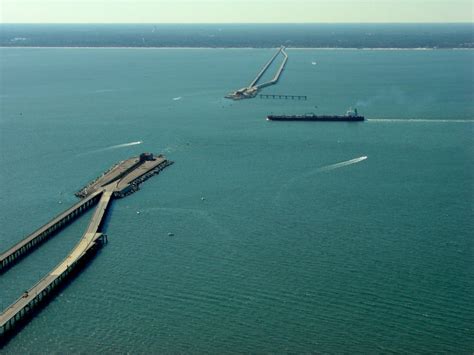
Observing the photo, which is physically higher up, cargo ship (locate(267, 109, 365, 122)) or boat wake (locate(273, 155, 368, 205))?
cargo ship (locate(267, 109, 365, 122))

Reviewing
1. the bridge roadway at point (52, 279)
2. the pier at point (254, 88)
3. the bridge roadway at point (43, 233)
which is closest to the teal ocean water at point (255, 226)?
the bridge roadway at point (43, 233)

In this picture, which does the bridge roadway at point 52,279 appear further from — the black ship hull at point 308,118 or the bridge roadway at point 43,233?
the black ship hull at point 308,118

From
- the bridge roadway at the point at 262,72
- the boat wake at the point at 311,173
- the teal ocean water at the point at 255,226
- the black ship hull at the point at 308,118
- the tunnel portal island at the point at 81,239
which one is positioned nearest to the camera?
the teal ocean water at the point at 255,226

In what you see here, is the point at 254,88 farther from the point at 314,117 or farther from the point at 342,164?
the point at 342,164

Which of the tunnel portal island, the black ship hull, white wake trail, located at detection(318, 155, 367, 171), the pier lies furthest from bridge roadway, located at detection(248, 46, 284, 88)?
the tunnel portal island

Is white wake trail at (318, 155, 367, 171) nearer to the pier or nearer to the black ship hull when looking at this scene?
the black ship hull

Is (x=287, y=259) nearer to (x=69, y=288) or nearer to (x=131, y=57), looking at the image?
(x=69, y=288)
